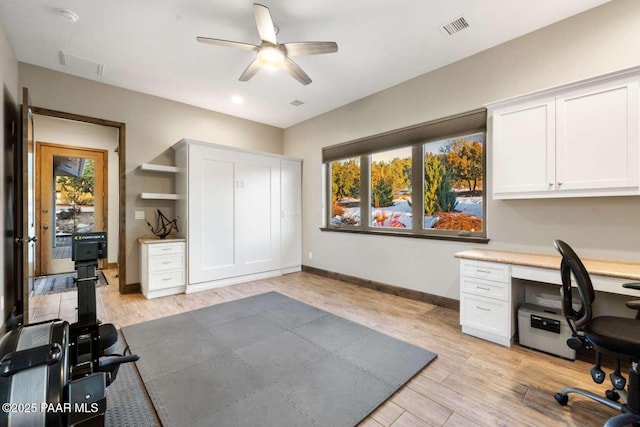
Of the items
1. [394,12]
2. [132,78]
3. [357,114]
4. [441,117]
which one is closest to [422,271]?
[441,117]

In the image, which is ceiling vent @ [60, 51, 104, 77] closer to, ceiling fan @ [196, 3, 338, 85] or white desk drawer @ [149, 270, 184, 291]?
ceiling fan @ [196, 3, 338, 85]

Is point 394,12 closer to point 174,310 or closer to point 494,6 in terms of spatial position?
point 494,6

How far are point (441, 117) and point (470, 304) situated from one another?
2211 millimetres

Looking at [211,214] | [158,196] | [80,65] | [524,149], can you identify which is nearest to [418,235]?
[524,149]

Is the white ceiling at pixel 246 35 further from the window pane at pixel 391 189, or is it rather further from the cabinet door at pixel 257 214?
the cabinet door at pixel 257 214

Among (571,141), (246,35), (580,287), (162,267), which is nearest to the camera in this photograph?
(580,287)

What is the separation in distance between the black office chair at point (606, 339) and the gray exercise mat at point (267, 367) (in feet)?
3.22

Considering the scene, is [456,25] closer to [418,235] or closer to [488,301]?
[418,235]

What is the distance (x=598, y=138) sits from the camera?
219 cm

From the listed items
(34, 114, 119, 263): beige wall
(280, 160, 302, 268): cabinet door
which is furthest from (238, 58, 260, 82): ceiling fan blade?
(34, 114, 119, 263): beige wall

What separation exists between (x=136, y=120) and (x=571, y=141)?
5193 millimetres

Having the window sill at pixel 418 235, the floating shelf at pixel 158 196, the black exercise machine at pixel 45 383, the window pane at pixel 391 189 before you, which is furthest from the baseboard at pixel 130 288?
the window pane at pixel 391 189

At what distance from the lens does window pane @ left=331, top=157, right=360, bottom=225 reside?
4.60m

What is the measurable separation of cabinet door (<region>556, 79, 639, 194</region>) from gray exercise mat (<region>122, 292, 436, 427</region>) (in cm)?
193
